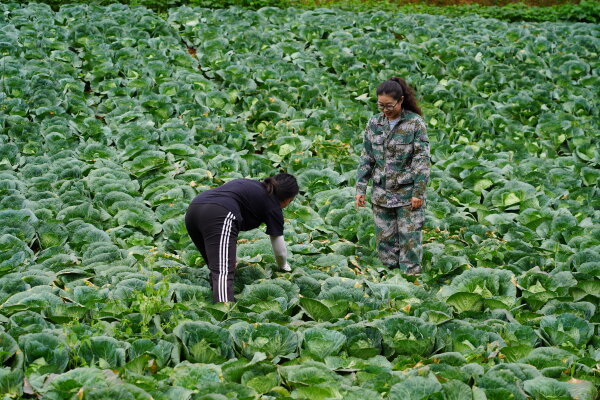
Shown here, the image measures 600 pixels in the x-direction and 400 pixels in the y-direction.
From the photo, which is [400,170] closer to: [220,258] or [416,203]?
[416,203]

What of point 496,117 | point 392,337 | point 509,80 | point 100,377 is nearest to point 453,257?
point 392,337

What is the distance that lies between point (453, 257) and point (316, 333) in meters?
2.24

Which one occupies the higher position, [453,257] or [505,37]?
[505,37]

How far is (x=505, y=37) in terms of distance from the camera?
13.6 m

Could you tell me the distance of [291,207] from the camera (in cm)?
757

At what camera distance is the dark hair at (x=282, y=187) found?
5.28m

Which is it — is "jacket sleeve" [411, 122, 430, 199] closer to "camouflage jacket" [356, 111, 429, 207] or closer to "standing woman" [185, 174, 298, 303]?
"camouflage jacket" [356, 111, 429, 207]

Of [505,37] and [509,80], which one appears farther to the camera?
[505,37]

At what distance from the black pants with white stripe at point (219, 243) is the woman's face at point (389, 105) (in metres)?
Answer: 1.84

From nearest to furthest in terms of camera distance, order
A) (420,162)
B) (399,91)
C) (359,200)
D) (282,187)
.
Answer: (282,187) → (399,91) → (420,162) → (359,200)

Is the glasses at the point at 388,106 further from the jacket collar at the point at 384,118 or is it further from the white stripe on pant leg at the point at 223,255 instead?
the white stripe on pant leg at the point at 223,255

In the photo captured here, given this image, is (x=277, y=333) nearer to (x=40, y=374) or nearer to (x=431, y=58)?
(x=40, y=374)

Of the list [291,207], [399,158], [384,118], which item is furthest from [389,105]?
[291,207]

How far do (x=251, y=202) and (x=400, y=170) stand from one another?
1720 millimetres
